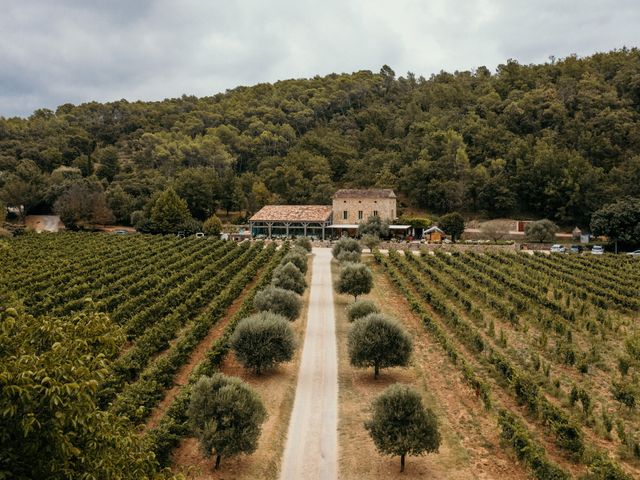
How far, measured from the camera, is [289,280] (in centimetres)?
3366

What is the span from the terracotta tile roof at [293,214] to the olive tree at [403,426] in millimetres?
60137

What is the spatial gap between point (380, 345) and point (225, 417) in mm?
8200

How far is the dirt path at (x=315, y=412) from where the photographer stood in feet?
49.2

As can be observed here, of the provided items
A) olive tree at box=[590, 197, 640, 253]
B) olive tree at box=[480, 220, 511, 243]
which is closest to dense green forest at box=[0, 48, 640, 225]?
olive tree at box=[480, 220, 511, 243]

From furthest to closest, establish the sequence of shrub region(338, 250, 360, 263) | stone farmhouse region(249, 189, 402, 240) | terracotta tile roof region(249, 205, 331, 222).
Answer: stone farmhouse region(249, 189, 402, 240) < terracotta tile roof region(249, 205, 331, 222) < shrub region(338, 250, 360, 263)

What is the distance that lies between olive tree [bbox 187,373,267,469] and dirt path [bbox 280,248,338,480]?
4.66 ft

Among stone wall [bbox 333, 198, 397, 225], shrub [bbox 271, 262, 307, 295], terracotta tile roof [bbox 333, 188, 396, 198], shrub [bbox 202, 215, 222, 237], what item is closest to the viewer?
shrub [bbox 271, 262, 307, 295]

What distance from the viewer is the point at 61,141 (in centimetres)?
11325

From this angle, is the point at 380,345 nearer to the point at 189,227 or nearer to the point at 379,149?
the point at 189,227

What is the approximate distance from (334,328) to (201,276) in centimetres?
1403

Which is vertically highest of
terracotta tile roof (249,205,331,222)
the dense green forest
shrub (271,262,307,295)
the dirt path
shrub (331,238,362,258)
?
the dense green forest

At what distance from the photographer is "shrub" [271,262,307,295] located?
33.7m

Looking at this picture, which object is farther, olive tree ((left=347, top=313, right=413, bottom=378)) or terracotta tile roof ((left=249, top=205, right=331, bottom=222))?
terracotta tile roof ((left=249, top=205, right=331, bottom=222))

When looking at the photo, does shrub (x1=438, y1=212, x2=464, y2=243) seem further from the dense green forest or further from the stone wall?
the dense green forest
